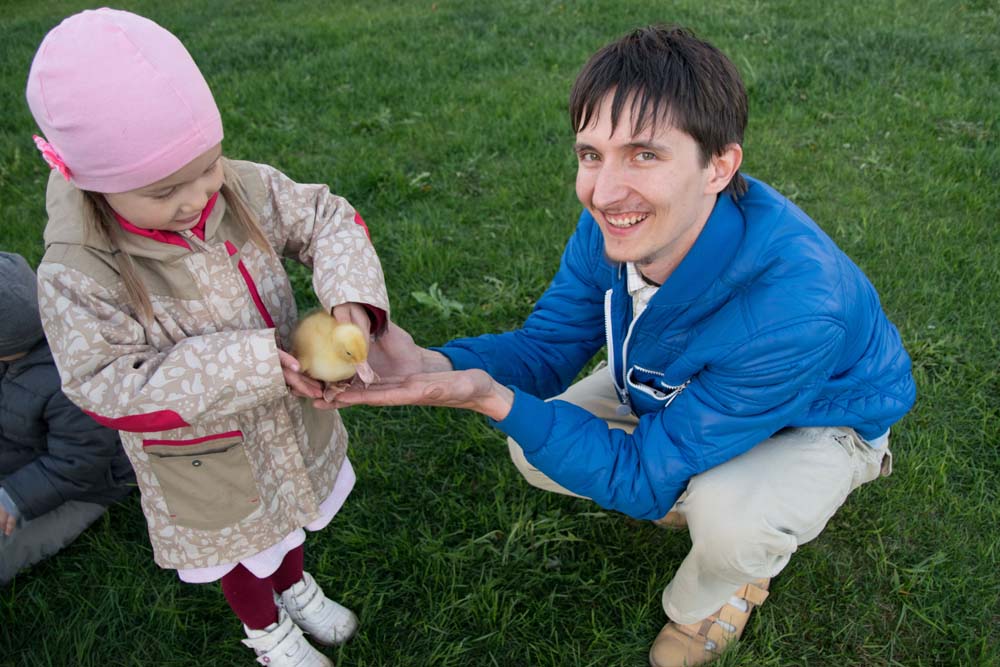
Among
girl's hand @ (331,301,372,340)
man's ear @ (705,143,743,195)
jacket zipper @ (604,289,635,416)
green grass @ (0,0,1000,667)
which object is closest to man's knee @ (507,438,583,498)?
green grass @ (0,0,1000,667)

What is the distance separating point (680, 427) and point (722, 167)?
72 centimetres

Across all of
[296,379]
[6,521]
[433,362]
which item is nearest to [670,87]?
[433,362]

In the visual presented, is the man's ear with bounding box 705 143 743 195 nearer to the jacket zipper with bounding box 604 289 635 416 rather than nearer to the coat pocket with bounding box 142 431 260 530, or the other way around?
the jacket zipper with bounding box 604 289 635 416

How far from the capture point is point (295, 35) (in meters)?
7.30

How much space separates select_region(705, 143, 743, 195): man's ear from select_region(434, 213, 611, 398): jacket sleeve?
0.46 metres

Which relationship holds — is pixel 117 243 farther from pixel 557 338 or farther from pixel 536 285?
pixel 536 285

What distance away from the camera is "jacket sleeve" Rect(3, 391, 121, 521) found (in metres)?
2.53

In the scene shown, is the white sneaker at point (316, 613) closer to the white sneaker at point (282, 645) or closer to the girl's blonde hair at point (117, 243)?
the white sneaker at point (282, 645)

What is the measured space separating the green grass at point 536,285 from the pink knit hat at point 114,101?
1589 mm

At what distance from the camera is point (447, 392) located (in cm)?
212

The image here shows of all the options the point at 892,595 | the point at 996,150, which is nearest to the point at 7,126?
the point at 892,595

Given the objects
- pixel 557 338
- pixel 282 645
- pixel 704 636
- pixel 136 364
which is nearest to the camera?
pixel 136 364

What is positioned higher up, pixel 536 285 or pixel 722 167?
pixel 722 167

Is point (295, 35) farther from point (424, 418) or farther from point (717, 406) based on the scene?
point (717, 406)
